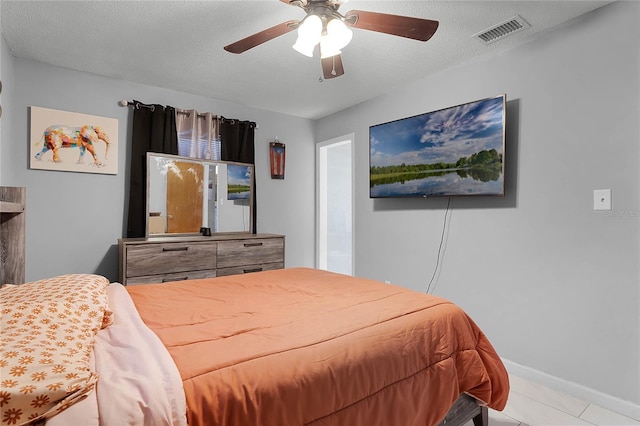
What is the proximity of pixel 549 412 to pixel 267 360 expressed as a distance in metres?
1.95

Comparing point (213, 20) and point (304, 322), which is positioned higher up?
point (213, 20)

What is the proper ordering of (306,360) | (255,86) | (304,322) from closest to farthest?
(306,360) < (304,322) < (255,86)

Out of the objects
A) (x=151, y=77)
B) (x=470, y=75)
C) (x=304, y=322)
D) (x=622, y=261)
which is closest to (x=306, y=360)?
(x=304, y=322)

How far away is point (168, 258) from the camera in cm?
298

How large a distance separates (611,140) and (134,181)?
12.2ft

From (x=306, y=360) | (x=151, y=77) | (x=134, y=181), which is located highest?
(x=151, y=77)

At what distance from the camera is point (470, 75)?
2826 millimetres

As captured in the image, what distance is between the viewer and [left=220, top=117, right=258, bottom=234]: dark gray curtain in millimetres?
3783

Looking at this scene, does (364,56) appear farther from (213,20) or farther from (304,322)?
(304,322)

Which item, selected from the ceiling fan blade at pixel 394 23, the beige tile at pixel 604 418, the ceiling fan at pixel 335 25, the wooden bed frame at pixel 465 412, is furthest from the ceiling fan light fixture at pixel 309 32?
the beige tile at pixel 604 418

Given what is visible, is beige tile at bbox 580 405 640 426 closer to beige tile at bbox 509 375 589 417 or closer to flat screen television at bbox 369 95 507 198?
beige tile at bbox 509 375 589 417

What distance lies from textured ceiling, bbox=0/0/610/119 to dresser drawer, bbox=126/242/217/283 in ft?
5.09

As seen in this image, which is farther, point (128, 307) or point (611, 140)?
point (611, 140)

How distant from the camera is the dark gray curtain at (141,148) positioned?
322 cm
